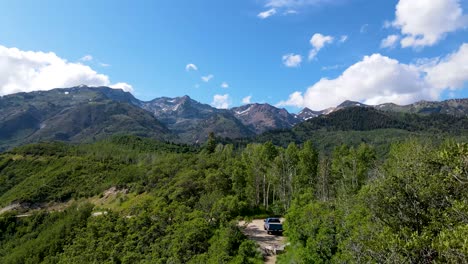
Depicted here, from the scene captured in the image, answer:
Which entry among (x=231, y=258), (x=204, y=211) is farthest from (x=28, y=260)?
(x=231, y=258)

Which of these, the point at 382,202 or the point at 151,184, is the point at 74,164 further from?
the point at 382,202

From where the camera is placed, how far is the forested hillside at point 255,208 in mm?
18500

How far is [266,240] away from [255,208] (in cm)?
2138

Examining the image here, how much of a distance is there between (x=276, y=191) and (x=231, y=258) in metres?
49.8

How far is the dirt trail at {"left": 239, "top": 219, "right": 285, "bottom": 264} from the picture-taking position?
38478mm

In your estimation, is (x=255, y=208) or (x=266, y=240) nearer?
(x=266, y=240)

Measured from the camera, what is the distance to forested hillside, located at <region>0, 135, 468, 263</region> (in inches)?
728

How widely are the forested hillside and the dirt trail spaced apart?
2676mm

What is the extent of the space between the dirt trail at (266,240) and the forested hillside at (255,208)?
2676mm

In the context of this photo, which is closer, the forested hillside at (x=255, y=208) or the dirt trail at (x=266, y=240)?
the forested hillside at (x=255, y=208)

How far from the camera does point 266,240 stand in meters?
44.6

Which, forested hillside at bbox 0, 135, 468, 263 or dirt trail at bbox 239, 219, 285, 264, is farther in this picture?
dirt trail at bbox 239, 219, 285, 264

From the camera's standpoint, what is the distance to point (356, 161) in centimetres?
7562

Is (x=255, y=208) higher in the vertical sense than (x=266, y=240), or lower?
higher
